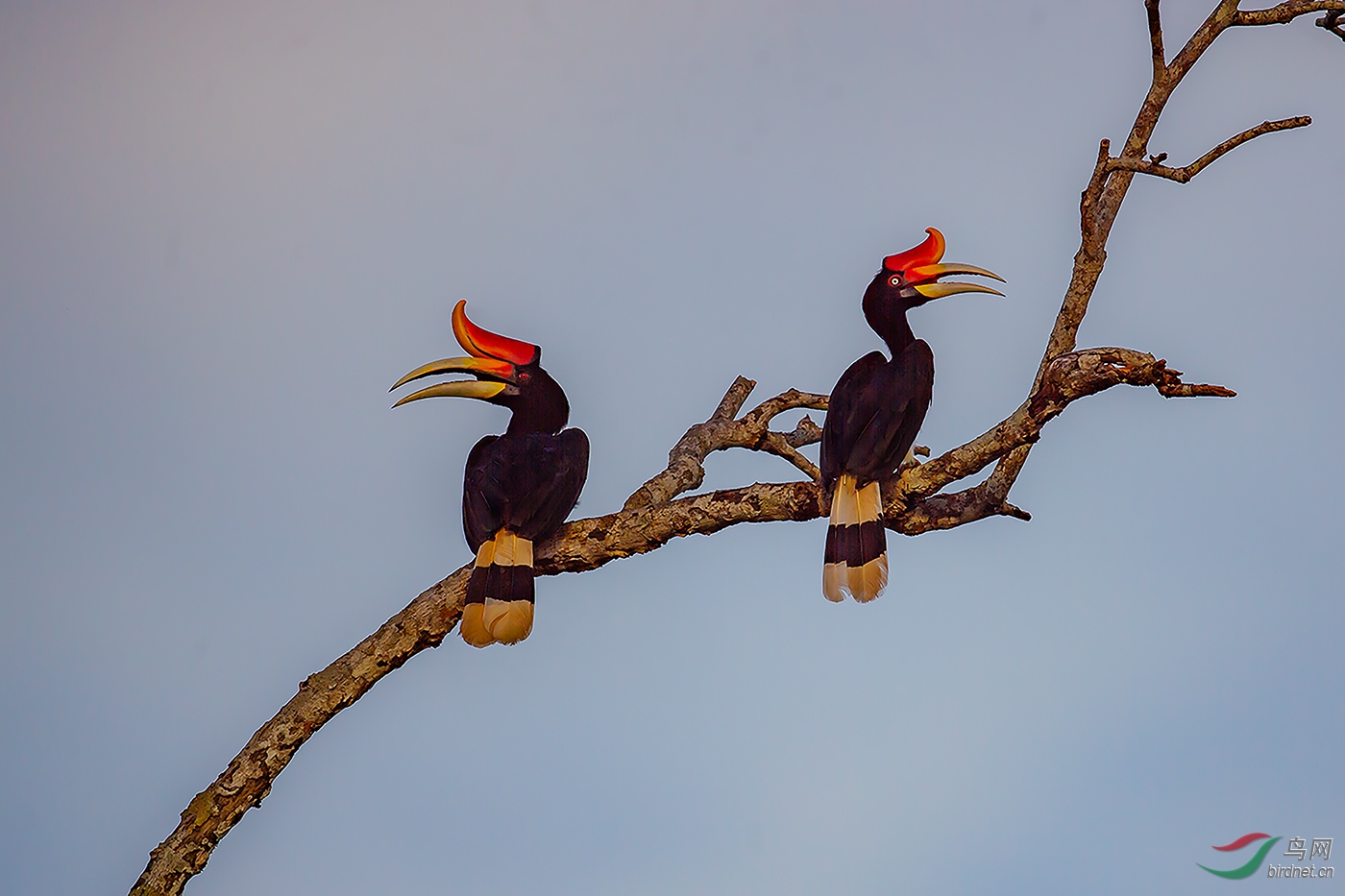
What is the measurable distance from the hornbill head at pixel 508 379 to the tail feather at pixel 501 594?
2.69 ft

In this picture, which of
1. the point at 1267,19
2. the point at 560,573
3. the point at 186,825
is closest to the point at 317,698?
the point at 186,825

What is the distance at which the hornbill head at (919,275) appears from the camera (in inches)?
203

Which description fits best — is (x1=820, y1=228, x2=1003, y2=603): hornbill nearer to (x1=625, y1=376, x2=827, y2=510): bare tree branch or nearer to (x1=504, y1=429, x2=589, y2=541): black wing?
(x1=625, y1=376, x2=827, y2=510): bare tree branch

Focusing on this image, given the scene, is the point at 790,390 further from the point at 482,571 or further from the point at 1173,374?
the point at 1173,374

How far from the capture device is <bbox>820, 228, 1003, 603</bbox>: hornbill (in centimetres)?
451

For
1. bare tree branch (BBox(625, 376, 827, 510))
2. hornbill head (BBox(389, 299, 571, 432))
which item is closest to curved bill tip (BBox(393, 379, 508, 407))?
hornbill head (BBox(389, 299, 571, 432))

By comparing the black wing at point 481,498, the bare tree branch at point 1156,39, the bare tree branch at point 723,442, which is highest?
the bare tree branch at point 1156,39

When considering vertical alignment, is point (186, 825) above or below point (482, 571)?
below

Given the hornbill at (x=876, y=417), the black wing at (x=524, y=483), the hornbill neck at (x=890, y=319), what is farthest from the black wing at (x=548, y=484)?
the hornbill neck at (x=890, y=319)

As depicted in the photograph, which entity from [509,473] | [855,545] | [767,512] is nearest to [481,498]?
[509,473]

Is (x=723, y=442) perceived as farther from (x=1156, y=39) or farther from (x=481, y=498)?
(x=1156, y=39)

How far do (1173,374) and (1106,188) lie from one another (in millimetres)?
930

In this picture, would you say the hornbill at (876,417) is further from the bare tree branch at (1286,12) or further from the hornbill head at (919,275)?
the bare tree branch at (1286,12)

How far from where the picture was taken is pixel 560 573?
488 centimetres
